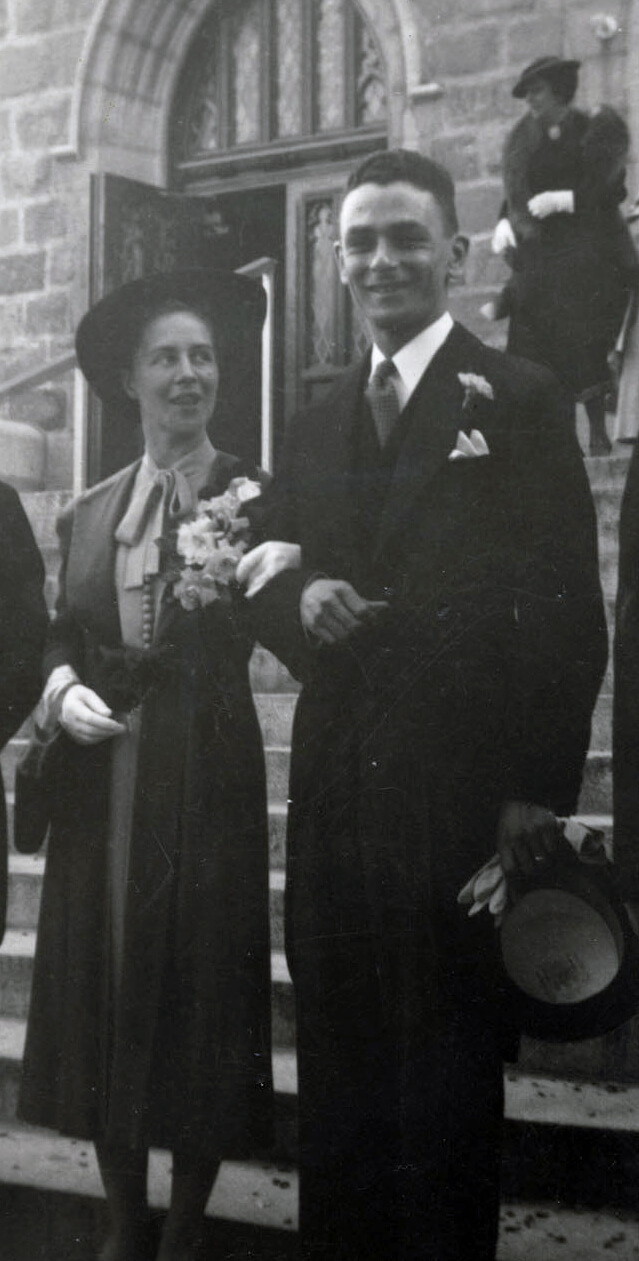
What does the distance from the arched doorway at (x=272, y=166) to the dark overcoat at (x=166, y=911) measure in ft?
1.39

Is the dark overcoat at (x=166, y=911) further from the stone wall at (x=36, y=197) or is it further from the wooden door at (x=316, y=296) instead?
the stone wall at (x=36, y=197)

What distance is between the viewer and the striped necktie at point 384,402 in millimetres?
2365

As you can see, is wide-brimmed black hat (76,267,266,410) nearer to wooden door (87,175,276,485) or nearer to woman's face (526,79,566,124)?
wooden door (87,175,276,485)

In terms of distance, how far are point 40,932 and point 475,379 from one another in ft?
3.99

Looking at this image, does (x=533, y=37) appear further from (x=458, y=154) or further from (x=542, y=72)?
(x=458, y=154)

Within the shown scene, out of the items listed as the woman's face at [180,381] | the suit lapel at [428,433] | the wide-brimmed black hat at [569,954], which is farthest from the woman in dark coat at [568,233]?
the wide-brimmed black hat at [569,954]

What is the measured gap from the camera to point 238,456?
8.58 ft

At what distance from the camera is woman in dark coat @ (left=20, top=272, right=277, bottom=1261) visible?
2443 mm

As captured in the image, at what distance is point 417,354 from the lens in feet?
7.75

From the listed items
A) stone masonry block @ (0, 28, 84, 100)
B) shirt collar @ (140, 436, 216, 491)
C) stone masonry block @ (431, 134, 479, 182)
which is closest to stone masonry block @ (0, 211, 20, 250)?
stone masonry block @ (0, 28, 84, 100)

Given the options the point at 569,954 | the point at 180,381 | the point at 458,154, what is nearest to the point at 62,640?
the point at 180,381

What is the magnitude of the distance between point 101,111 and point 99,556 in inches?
49.6

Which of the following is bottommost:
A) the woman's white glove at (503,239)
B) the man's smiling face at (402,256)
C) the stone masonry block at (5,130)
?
the man's smiling face at (402,256)

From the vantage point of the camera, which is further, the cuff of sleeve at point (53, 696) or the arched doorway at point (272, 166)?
the arched doorway at point (272, 166)
